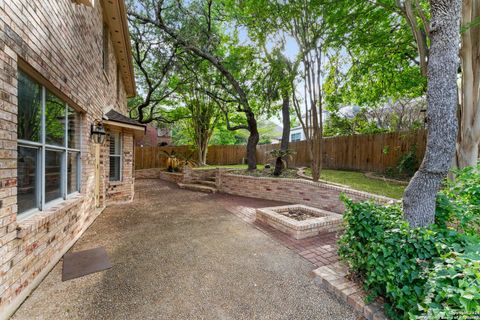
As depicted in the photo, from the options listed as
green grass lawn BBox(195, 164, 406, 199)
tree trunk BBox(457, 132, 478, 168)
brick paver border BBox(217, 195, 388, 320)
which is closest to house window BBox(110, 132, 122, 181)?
brick paver border BBox(217, 195, 388, 320)

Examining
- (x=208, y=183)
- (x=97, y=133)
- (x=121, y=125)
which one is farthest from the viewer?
(x=208, y=183)

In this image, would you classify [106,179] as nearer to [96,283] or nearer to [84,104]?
[84,104]

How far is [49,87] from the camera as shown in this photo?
2.87 m

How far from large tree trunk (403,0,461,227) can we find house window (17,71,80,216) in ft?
14.5

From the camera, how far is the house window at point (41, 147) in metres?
2.41

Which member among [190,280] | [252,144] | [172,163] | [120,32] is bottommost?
[190,280]

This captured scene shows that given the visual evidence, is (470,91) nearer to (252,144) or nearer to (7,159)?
(252,144)

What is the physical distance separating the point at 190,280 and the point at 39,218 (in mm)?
2005

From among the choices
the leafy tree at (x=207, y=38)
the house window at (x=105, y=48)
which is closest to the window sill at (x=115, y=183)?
the house window at (x=105, y=48)

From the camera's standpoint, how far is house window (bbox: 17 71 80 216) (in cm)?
241

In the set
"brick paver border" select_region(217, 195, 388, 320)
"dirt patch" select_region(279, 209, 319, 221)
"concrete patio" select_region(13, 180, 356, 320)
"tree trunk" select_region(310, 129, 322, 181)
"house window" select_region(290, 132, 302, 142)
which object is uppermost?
"house window" select_region(290, 132, 302, 142)

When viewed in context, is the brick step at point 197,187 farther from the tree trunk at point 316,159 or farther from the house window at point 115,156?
the tree trunk at point 316,159

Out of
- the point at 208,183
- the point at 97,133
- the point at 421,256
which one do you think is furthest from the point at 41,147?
the point at 208,183

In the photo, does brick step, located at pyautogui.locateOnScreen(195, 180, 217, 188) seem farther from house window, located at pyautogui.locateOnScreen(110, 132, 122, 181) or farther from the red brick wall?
house window, located at pyautogui.locateOnScreen(110, 132, 122, 181)
